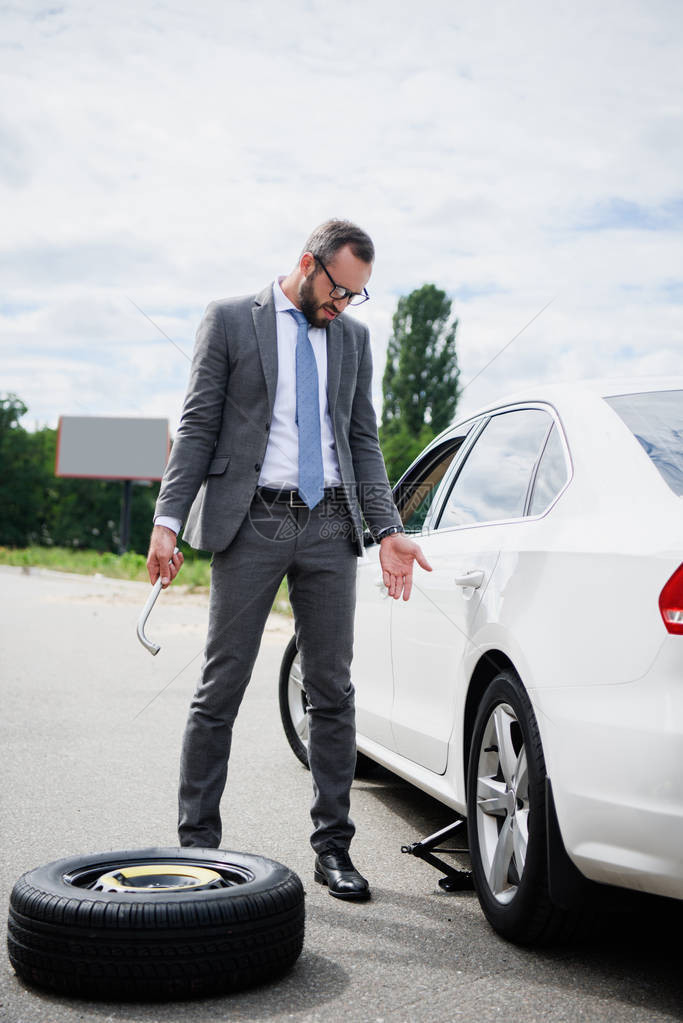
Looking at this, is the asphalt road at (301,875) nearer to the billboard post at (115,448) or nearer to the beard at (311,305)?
the beard at (311,305)

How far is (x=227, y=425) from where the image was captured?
152 inches

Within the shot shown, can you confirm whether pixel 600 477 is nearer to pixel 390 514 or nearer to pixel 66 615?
pixel 390 514

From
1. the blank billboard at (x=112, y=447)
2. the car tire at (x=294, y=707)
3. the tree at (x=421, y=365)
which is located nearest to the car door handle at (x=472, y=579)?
the car tire at (x=294, y=707)

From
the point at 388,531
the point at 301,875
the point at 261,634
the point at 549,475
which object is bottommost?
the point at 301,875

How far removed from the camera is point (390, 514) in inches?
A: 159

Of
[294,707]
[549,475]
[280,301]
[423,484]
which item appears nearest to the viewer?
[549,475]

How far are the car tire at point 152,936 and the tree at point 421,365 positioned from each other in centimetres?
5397

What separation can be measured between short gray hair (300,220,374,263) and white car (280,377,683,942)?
0.73 m

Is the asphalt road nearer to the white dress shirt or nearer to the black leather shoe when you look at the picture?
the black leather shoe

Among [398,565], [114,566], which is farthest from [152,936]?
[114,566]

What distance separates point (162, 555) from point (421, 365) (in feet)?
184

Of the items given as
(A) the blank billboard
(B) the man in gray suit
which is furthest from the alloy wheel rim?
(A) the blank billboard

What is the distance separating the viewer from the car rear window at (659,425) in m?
3.02

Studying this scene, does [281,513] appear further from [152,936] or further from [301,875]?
[152,936]
